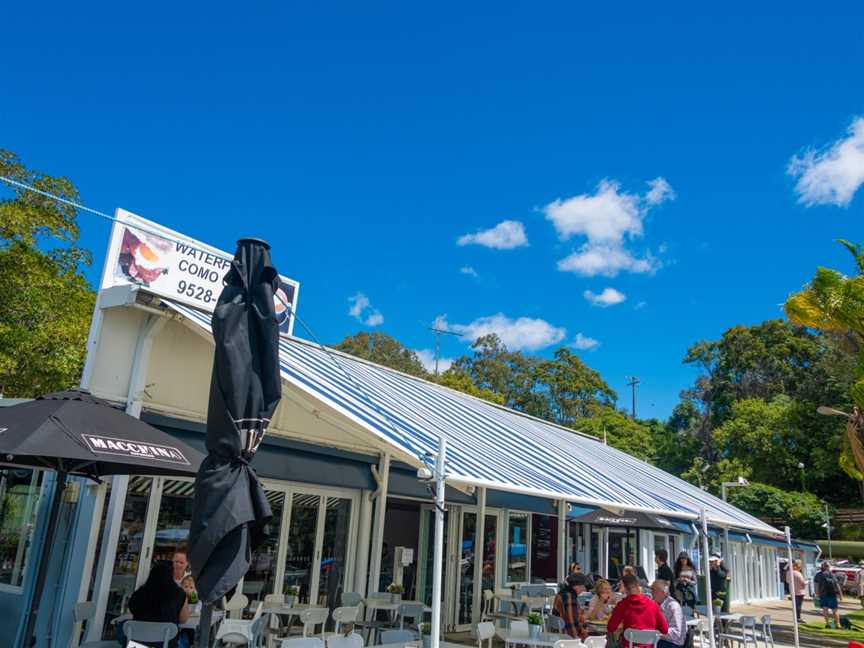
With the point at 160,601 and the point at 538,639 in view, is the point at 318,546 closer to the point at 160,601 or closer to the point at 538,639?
the point at 538,639

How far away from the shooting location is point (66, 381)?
16031 mm

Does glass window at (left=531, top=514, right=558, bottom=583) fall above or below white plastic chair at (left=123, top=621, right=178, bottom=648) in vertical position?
above

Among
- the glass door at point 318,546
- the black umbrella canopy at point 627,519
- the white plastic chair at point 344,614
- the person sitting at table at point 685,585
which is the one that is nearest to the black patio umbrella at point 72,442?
the white plastic chair at point 344,614

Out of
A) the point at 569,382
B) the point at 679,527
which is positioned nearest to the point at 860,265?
the point at 679,527

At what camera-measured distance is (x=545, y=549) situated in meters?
15.7

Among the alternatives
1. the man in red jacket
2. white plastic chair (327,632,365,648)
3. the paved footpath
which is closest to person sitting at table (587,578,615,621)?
the man in red jacket

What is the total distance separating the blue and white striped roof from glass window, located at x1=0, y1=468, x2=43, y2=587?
2663 millimetres

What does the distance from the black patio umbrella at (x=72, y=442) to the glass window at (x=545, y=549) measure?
11.0 metres

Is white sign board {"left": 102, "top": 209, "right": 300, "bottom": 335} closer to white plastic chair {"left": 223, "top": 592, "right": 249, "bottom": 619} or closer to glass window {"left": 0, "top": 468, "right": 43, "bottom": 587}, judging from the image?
glass window {"left": 0, "top": 468, "right": 43, "bottom": 587}

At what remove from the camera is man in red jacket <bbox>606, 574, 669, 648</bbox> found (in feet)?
22.9

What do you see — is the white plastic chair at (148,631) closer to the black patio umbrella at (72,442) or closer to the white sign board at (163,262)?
the black patio umbrella at (72,442)

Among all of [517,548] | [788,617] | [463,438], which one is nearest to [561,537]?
[517,548]

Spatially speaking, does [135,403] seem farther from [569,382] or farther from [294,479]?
[569,382]

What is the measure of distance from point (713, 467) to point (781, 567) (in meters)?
Result: 13.9
